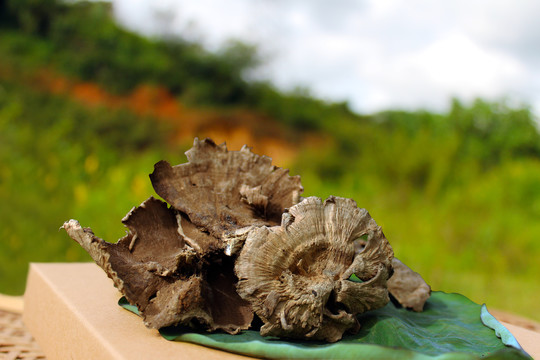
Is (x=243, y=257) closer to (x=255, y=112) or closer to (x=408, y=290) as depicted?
(x=408, y=290)

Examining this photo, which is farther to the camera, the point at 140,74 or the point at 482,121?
the point at 482,121

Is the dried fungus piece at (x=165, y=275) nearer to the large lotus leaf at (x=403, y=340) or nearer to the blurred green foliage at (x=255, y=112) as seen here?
the large lotus leaf at (x=403, y=340)

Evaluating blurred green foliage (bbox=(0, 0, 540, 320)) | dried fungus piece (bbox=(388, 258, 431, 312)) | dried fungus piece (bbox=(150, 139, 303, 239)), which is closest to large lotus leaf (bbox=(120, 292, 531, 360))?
dried fungus piece (bbox=(388, 258, 431, 312))

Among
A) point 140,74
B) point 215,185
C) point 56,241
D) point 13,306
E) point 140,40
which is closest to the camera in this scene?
point 215,185

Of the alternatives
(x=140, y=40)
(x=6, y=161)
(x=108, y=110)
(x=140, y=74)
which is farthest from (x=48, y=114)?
Result: (x=6, y=161)

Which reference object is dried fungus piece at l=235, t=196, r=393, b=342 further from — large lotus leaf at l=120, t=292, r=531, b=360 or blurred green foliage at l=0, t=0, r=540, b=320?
blurred green foliage at l=0, t=0, r=540, b=320

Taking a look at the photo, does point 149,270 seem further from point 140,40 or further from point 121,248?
point 140,40
